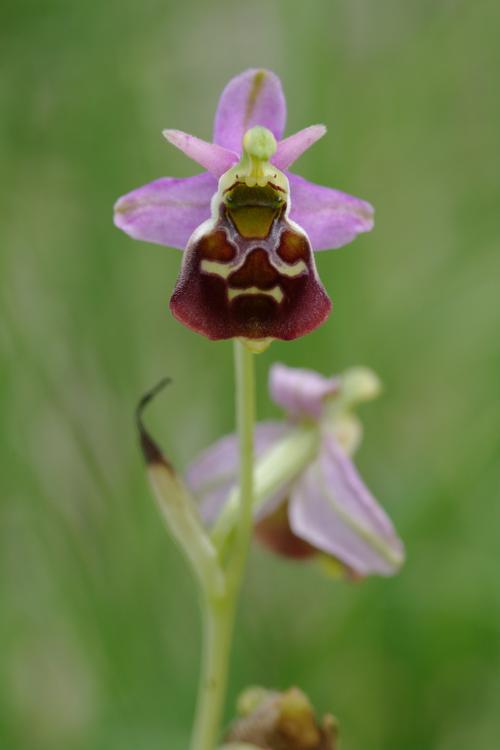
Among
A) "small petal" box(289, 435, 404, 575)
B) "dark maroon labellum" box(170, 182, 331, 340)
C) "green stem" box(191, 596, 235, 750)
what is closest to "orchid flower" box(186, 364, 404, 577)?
"small petal" box(289, 435, 404, 575)

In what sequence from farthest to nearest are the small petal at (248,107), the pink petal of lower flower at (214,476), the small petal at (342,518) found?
the pink petal of lower flower at (214,476) → the small petal at (342,518) → the small petal at (248,107)

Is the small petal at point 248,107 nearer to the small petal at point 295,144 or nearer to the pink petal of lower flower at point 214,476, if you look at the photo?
the small petal at point 295,144

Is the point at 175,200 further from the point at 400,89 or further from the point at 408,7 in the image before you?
the point at 408,7

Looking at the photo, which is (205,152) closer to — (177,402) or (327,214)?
(327,214)

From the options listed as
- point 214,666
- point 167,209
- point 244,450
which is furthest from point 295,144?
point 214,666

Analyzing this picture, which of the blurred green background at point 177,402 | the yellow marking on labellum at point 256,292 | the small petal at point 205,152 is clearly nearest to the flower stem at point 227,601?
the yellow marking on labellum at point 256,292

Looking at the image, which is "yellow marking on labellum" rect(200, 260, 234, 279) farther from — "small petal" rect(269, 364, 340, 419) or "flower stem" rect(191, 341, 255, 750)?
"small petal" rect(269, 364, 340, 419)
